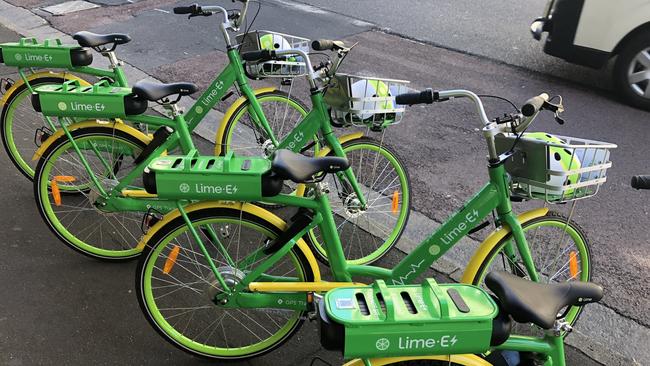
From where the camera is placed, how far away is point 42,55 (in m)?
3.88

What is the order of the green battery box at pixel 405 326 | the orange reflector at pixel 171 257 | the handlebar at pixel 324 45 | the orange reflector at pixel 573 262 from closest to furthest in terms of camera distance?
the green battery box at pixel 405 326
the orange reflector at pixel 171 257
the orange reflector at pixel 573 262
the handlebar at pixel 324 45

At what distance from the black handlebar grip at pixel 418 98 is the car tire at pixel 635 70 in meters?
4.41

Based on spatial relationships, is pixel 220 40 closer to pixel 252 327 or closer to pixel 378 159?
pixel 378 159

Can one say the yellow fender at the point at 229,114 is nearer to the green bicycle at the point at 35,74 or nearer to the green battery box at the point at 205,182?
the green bicycle at the point at 35,74

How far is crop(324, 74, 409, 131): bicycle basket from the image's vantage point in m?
3.15

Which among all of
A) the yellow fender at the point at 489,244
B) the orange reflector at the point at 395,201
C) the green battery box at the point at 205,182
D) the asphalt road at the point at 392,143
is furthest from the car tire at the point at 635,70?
the green battery box at the point at 205,182

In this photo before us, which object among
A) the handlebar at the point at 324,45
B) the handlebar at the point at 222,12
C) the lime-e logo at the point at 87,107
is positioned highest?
the handlebar at the point at 324,45

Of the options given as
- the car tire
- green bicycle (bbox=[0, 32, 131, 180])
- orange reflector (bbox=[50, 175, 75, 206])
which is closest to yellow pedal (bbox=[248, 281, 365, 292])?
orange reflector (bbox=[50, 175, 75, 206])

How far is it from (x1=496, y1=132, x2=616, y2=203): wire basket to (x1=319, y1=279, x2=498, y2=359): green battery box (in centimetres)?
89

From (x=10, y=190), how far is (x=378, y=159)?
3.00 metres

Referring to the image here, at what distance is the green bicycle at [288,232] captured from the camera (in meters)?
2.46

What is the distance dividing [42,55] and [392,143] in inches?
119

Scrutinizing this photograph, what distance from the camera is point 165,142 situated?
11.2 feet

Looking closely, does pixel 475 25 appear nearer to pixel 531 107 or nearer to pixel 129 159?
pixel 129 159
